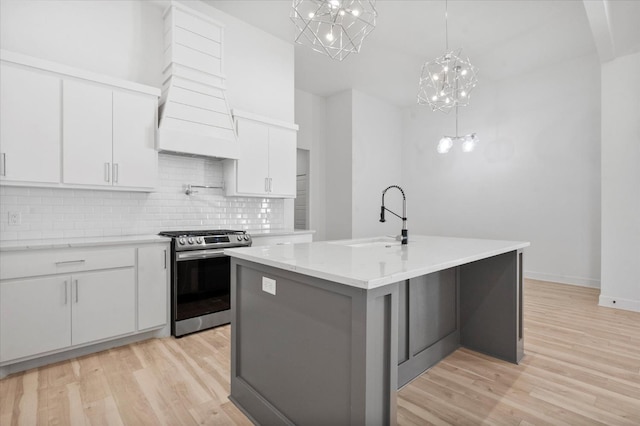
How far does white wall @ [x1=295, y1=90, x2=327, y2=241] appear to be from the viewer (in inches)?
258

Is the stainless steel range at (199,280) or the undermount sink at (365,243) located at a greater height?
the undermount sink at (365,243)

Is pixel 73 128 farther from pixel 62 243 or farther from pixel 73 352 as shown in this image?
pixel 73 352

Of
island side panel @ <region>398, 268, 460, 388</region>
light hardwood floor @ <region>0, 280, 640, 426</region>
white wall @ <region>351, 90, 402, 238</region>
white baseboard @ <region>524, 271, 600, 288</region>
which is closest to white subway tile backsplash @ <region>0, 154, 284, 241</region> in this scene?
light hardwood floor @ <region>0, 280, 640, 426</region>

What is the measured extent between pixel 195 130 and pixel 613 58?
4.93 meters

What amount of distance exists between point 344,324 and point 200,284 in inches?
88.9

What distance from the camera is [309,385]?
1.59 m

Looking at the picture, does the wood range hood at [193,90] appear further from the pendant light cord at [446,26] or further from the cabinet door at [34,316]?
the pendant light cord at [446,26]

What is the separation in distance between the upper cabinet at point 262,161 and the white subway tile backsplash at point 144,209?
29cm

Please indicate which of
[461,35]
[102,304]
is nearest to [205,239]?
[102,304]

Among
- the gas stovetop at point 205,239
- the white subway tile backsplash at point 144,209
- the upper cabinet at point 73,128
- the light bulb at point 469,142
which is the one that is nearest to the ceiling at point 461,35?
the light bulb at point 469,142

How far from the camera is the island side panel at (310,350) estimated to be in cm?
134

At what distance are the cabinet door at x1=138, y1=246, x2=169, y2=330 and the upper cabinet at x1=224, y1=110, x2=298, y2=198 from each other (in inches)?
48.7

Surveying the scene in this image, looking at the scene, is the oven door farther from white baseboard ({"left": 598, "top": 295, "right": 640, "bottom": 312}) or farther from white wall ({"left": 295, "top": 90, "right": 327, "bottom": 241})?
white baseboard ({"left": 598, "top": 295, "right": 640, "bottom": 312})

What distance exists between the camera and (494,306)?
271 cm
